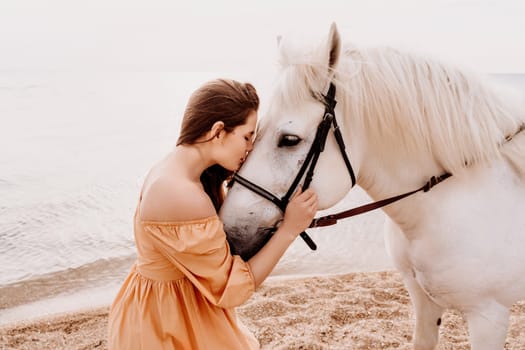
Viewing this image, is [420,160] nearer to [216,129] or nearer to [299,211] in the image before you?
[299,211]

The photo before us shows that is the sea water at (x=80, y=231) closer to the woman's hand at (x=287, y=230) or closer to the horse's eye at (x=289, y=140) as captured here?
the horse's eye at (x=289, y=140)

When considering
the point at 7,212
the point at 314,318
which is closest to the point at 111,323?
the point at 314,318

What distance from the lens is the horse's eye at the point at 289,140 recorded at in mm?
1525

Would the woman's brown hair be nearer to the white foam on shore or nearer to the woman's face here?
the woman's face

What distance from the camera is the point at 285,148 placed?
155cm

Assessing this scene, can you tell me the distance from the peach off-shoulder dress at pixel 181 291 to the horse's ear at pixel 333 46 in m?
0.71

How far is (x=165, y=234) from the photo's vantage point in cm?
151

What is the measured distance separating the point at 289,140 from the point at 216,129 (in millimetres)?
272

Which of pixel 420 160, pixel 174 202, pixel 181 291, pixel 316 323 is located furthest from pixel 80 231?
pixel 420 160

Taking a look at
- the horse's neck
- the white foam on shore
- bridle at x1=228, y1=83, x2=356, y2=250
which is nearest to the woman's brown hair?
bridle at x1=228, y1=83, x2=356, y2=250

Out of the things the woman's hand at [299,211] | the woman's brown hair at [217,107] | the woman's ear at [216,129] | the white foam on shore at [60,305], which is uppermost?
the woman's brown hair at [217,107]

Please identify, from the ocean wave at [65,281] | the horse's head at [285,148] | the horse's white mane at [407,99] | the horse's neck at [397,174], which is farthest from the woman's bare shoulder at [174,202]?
the ocean wave at [65,281]

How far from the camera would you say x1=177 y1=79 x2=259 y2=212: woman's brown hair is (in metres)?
1.57

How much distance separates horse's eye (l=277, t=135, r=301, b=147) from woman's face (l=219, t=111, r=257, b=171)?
0.14 m
